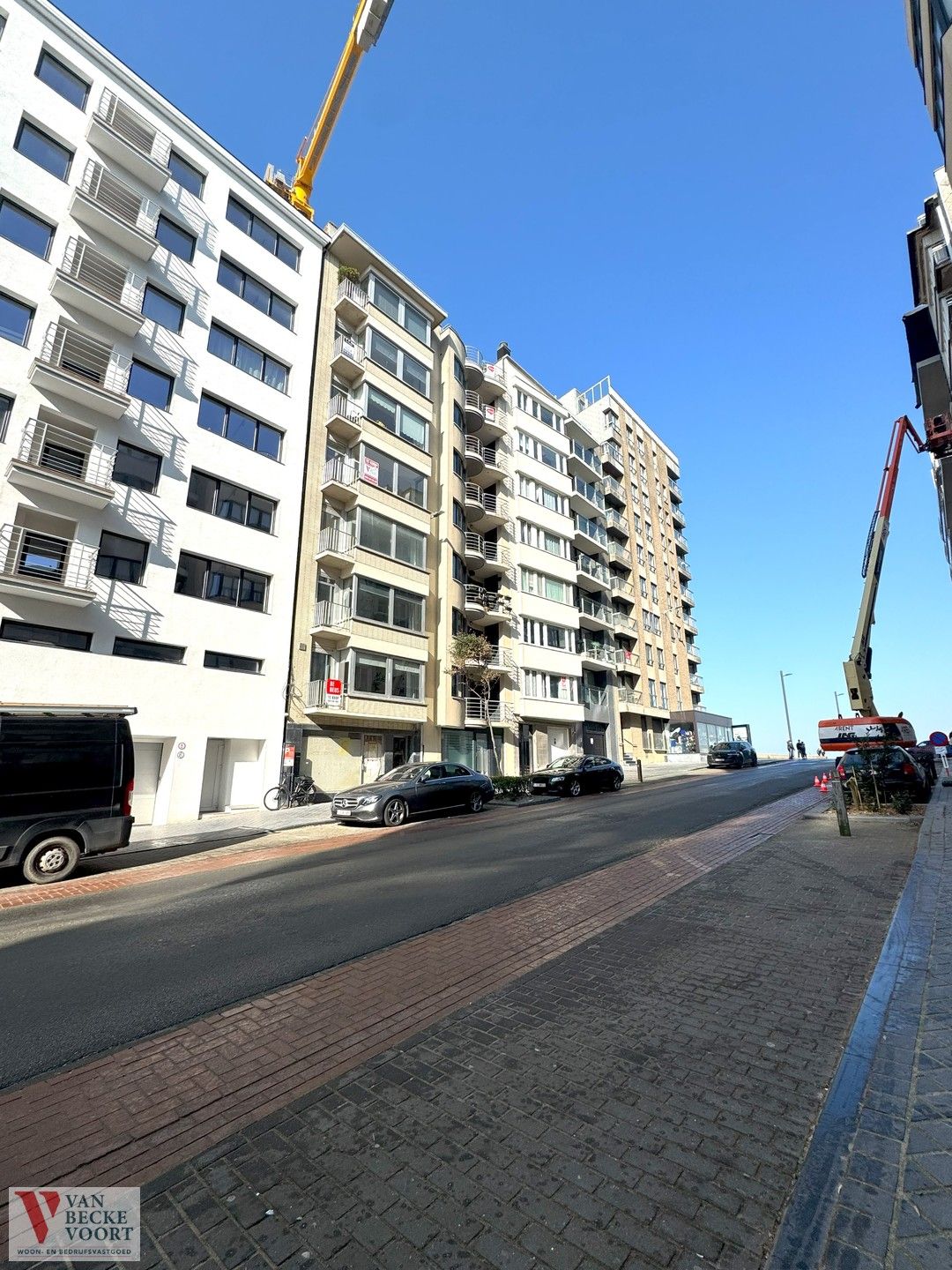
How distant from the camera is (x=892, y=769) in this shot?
13.9 m

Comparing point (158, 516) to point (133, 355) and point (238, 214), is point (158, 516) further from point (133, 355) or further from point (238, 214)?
point (238, 214)

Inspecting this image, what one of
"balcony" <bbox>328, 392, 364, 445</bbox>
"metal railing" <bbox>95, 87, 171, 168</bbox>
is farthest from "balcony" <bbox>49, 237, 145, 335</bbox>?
"balcony" <bbox>328, 392, 364, 445</bbox>

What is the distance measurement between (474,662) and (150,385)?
51.7ft

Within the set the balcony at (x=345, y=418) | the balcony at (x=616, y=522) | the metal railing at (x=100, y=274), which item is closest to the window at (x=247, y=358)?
the balcony at (x=345, y=418)

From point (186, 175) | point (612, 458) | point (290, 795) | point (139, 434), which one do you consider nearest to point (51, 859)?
point (290, 795)

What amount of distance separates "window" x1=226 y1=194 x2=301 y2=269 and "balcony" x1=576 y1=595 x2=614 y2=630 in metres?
24.1

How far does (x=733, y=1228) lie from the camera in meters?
2.12

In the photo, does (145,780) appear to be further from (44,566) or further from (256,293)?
(256,293)

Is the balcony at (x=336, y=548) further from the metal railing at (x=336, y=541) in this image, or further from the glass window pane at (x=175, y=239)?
the glass window pane at (x=175, y=239)

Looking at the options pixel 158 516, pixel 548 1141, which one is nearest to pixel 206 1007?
pixel 548 1141

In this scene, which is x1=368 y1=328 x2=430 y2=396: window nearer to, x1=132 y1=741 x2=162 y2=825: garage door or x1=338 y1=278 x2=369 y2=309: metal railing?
x1=338 y1=278 x2=369 y2=309: metal railing

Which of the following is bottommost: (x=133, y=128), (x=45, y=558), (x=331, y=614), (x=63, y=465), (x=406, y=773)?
(x=406, y=773)

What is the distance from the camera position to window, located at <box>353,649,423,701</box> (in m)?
21.5

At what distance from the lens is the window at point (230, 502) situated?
744 inches
